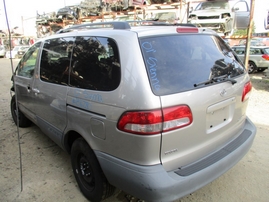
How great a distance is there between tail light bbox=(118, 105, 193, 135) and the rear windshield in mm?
156

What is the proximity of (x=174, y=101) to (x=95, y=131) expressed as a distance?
30.8 inches

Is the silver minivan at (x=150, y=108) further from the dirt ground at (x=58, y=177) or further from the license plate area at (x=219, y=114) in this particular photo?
Answer: the dirt ground at (x=58, y=177)

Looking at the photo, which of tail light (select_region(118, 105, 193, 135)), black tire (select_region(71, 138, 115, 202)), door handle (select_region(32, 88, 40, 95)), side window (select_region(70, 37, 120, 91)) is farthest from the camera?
door handle (select_region(32, 88, 40, 95))

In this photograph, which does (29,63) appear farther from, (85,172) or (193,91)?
(193,91)

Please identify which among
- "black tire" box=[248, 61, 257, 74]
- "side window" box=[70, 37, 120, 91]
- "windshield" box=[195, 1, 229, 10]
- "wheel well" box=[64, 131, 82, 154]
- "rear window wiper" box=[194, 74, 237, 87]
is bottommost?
"black tire" box=[248, 61, 257, 74]

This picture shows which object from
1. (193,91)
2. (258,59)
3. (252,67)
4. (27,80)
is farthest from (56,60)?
(252,67)

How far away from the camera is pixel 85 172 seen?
245cm

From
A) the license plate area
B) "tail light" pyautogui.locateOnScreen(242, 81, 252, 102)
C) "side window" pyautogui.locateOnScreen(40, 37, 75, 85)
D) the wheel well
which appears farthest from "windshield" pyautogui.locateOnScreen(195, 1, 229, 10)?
the wheel well

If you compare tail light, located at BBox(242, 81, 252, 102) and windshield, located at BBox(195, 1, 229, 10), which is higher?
windshield, located at BBox(195, 1, 229, 10)

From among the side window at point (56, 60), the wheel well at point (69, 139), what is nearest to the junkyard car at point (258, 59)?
the side window at point (56, 60)

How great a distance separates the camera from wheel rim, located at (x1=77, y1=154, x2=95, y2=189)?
236 cm

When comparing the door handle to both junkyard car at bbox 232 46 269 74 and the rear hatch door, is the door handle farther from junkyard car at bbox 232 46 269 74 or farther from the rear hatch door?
junkyard car at bbox 232 46 269 74

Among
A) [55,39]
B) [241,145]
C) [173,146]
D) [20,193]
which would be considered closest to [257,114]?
[241,145]

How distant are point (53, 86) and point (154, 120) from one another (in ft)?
5.03
